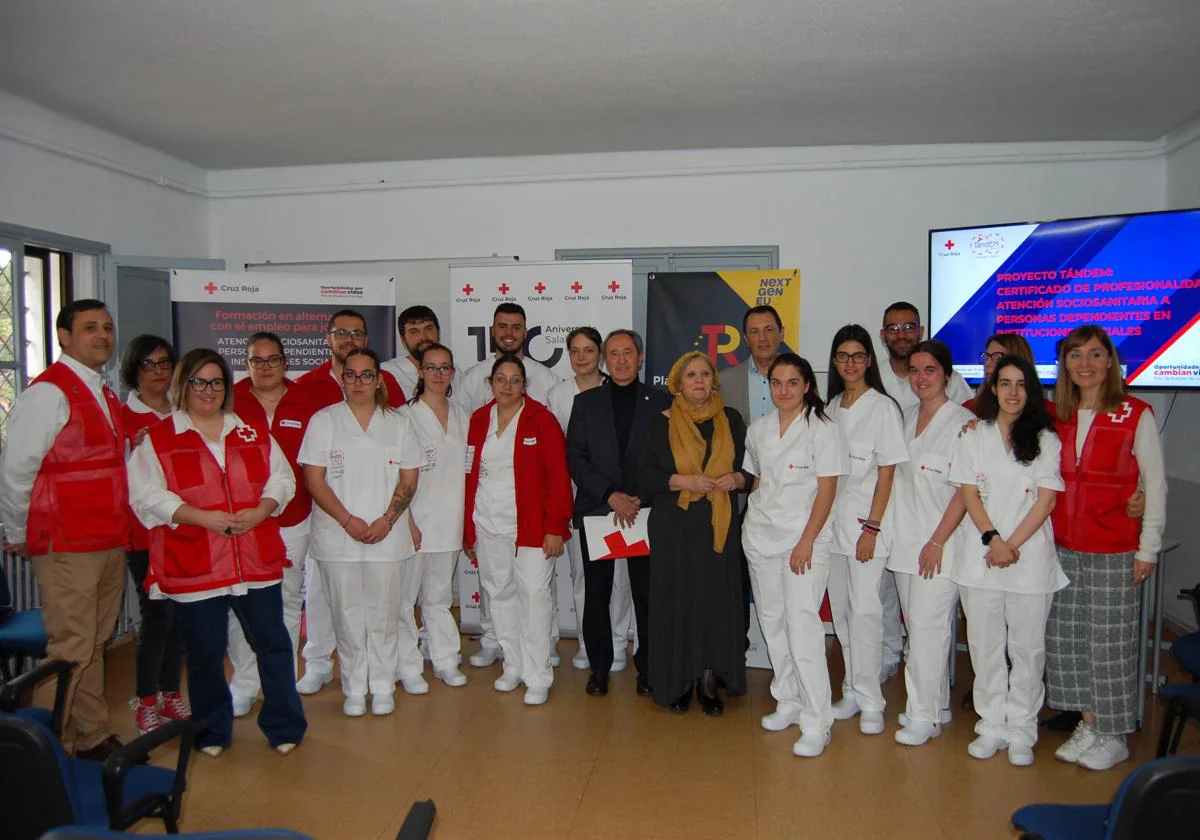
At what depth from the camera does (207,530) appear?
126 inches

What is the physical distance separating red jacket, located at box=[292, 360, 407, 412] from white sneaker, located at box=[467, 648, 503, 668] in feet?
4.56

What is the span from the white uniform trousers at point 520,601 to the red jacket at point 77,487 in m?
1.55

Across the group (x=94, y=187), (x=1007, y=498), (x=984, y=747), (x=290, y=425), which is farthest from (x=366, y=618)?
(x=94, y=187)

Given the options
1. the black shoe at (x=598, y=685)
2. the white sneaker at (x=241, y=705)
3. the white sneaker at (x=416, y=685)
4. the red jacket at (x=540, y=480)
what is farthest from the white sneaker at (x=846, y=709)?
the white sneaker at (x=241, y=705)

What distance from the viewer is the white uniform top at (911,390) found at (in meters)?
4.26

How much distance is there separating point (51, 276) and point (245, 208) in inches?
63.4

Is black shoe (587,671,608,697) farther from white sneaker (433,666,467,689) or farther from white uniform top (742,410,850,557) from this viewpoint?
white uniform top (742,410,850,557)

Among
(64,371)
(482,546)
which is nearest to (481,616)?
(482,546)

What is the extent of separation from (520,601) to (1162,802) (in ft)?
9.59

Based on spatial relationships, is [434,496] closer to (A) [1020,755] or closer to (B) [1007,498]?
(B) [1007,498]

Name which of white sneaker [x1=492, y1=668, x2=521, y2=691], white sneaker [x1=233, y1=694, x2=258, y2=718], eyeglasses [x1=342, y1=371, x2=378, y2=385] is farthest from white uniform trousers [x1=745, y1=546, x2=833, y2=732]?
→ white sneaker [x1=233, y1=694, x2=258, y2=718]

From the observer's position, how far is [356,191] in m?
6.56

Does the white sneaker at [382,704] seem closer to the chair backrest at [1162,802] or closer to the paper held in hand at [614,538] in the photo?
the paper held in hand at [614,538]

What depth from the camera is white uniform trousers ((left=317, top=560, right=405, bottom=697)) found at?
3.81m
